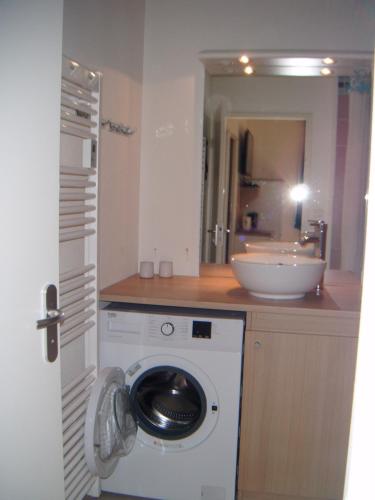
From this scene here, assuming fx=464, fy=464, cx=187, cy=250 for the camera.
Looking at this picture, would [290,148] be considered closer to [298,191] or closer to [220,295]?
[298,191]

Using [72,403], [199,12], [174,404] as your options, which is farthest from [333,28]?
[72,403]

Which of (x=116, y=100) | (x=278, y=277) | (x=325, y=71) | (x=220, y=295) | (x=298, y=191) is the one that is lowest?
(x=220, y=295)

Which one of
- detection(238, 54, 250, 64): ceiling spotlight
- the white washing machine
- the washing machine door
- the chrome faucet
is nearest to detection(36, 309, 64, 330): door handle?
the washing machine door

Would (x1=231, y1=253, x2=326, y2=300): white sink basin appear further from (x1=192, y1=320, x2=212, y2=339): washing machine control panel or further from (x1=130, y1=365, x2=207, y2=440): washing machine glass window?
(x1=130, y1=365, x2=207, y2=440): washing machine glass window

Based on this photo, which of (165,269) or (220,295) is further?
(165,269)

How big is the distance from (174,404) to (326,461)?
714mm

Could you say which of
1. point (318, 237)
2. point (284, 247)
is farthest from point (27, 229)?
point (318, 237)

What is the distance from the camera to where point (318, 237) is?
2580mm

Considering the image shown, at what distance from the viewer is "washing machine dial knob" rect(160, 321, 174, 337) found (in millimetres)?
2029

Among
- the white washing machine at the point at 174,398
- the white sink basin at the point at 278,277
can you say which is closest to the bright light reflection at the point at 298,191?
the white sink basin at the point at 278,277

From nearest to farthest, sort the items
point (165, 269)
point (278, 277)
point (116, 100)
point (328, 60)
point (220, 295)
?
point (278, 277), point (220, 295), point (116, 100), point (328, 60), point (165, 269)

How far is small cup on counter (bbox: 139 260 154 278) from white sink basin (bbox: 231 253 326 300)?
60 cm

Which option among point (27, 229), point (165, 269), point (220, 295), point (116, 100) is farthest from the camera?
point (165, 269)

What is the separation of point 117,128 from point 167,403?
135 cm
